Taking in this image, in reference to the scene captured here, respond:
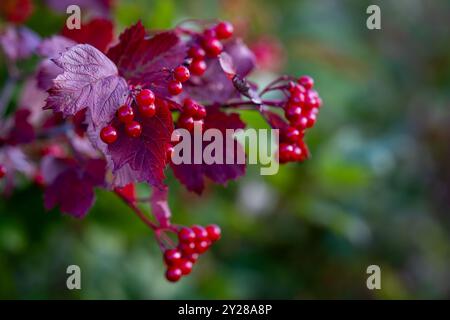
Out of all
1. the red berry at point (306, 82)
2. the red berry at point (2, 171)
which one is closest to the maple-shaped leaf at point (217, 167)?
the red berry at point (306, 82)

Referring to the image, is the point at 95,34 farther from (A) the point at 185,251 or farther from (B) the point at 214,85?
(A) the point at 185,251

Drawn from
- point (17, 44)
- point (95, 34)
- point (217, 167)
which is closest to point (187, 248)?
point (217, 167)

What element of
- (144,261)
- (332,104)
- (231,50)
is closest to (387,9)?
(332,104)

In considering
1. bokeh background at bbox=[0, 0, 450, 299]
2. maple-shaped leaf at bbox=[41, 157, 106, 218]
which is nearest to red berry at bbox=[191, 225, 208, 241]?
maple-shaped leaf at bbox=[41, 157, 106, 218]

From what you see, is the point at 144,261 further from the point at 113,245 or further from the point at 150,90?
the point at 150,90

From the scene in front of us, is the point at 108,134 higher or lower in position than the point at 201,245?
higher

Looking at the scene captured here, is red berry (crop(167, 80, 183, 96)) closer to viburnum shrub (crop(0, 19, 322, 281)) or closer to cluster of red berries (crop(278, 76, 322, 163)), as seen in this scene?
viburnum shrub (crop(0, 19, 322, 281))

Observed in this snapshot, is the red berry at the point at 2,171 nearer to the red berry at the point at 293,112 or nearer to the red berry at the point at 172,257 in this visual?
the red berry at the point at 172,257
